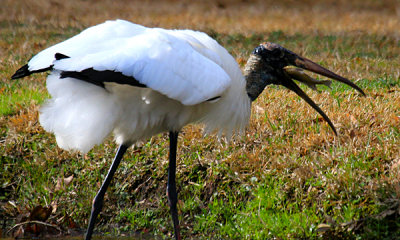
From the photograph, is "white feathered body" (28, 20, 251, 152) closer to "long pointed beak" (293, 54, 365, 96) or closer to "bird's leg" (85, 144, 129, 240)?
"bird's leg" (85, 144, 129, 240)

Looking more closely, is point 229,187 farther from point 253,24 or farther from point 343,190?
point 253,24

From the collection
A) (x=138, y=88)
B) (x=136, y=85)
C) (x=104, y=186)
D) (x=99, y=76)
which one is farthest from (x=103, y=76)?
(x=104, y=186)

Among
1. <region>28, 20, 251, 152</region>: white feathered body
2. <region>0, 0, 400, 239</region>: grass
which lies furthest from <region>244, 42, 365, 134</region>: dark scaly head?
<region>0, 0, 400, 239</region>: grass

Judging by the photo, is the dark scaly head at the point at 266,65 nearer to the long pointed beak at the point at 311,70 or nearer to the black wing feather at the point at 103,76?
the long pointed beak at the point at 311,70

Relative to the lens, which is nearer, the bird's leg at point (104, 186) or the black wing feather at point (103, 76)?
the black wing feather at point (103, 76)

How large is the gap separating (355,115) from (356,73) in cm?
166

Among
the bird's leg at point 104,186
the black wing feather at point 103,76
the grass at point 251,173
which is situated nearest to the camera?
the black wing feather at point 103,76

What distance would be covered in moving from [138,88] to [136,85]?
0.84 ft

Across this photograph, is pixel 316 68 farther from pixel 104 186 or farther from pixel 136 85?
pixel 104 186

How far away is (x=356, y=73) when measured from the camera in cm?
639

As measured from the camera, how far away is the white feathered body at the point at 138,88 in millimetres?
3412

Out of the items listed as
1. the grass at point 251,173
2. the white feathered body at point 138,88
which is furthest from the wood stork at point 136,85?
the grass at point 251,173

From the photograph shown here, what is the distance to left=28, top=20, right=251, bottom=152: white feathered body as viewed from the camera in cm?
341

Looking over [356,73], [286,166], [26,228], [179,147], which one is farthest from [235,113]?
[356,73]
